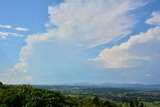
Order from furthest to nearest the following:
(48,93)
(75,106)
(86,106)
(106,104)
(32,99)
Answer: (106,104) → (86,106) → (75,106) → (48,93) → (32,99)

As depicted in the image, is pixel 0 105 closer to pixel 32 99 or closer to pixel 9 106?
pixel 9 106

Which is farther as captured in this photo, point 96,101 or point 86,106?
point 96,101

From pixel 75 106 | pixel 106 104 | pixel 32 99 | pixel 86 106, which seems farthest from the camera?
pixel 106 104

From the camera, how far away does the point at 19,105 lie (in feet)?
331

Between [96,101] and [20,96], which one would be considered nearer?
[20,96]

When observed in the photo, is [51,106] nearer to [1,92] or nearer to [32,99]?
[32,99]

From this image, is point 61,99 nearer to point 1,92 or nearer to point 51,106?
point 51,106

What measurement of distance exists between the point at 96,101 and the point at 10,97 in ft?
201

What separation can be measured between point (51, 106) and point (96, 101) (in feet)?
188

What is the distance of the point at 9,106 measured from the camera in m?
101

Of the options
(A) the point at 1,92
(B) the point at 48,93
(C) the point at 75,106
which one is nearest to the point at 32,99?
(B) the point at 48,93

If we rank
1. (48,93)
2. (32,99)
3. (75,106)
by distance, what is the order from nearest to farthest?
(32,99) < (48,93) < (75,106)

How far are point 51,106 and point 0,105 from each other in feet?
51.9

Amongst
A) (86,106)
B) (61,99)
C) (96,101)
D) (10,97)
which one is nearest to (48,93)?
(61,99)
